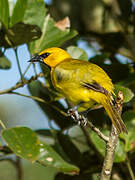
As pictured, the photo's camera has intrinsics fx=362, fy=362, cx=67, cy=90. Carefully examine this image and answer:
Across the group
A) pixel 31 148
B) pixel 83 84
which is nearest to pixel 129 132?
pixel 83 84

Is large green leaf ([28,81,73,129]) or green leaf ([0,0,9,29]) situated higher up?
green leaf ([0,0,9,29])

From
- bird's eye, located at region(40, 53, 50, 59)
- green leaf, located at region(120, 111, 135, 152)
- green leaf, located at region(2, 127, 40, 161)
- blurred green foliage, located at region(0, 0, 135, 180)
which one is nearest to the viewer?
green leaf, located at region(2, 127, 40, 161)

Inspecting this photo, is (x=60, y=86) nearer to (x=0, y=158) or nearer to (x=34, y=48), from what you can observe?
(x=34, y=48)

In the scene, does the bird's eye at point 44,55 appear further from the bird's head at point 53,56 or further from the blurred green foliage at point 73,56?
the blurred green foliage at point 73,56

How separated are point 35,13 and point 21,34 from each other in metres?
0.21

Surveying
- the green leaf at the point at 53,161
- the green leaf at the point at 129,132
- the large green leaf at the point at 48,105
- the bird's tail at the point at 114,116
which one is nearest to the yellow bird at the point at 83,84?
the bird's tail at the point at 114,116

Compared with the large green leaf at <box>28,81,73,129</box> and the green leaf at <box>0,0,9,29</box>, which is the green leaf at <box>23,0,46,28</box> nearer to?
the green leaf at <box>0,0,9,29</box>

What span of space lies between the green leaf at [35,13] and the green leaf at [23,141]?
2.36ft

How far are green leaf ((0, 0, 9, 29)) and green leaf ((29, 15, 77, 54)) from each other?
0.25 meters

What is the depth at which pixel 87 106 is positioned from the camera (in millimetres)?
2400

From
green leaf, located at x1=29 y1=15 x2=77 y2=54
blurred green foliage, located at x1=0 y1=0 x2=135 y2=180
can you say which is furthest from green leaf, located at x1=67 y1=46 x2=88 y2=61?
green leaf, located at x1=29 y1=15 x2=77 y2=54

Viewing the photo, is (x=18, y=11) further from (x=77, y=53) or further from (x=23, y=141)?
(x=23, y=141)

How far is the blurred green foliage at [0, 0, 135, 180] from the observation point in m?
2.10

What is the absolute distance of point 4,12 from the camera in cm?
216
